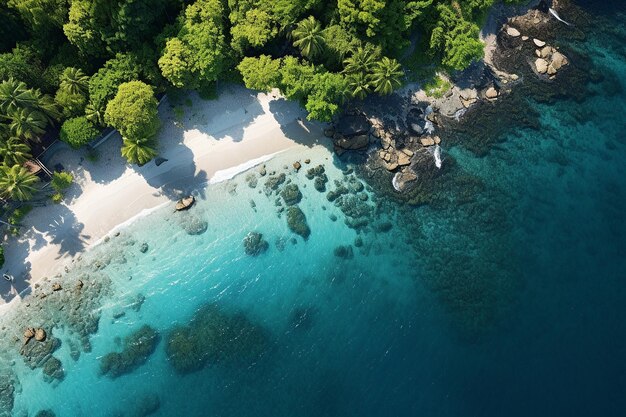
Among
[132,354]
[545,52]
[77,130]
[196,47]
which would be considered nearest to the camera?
[196,47]

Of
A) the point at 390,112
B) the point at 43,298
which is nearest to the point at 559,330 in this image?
the point at 390,112

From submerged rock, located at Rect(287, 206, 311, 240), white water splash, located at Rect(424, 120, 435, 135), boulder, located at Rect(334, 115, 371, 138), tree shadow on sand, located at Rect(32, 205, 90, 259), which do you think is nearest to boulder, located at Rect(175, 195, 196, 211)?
tree shadow on sand, located at Rect(32, 205, 90, 259)

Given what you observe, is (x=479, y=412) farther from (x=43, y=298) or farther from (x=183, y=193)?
(x=43, y=298)

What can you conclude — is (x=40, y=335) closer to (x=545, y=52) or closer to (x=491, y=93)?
(x=491, y=93)

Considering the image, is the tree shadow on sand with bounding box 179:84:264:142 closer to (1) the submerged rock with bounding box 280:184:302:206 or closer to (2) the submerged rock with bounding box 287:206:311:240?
(1) the submerged rock with bounding box 280:184:302:206

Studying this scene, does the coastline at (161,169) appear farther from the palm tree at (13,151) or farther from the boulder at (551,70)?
the boulder at (551,70)

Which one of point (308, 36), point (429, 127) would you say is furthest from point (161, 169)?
point (429, 127)

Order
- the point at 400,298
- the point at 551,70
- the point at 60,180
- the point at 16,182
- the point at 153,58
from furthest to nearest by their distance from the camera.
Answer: the point at 551,70 < the point at 400,298 < the point at 60,180 < the point at 153,58 < the point at 16,182
